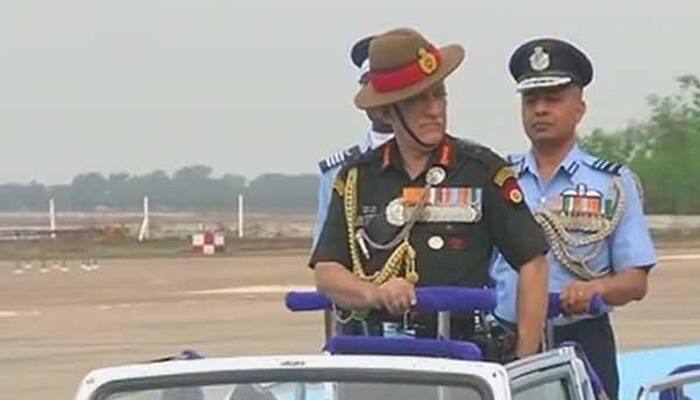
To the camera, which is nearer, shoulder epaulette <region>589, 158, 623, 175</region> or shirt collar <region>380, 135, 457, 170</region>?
shirt collar <region>380, 135, 457, 170</region>

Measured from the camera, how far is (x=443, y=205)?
570 centimetres

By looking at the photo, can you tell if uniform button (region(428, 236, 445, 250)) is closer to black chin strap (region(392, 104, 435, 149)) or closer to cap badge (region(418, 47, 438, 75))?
black chin strap (region(392, 104, 435, 149))

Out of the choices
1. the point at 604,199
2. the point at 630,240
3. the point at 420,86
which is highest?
the point at 420,86

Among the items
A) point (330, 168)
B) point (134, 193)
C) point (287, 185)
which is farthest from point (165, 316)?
point (134, 193)

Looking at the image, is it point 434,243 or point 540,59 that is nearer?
point 434,243

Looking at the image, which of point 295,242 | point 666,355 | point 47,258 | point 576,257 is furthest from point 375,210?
point 295,242

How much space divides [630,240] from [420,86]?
106 centimetres

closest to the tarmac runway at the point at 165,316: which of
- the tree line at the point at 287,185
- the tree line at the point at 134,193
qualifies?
the tree line at the point at 287,185

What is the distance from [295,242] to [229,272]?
1350cm

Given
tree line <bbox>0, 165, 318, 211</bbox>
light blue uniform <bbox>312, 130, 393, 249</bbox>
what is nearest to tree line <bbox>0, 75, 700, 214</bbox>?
tree line <bbox>0, 165, 318, 211</bbox>

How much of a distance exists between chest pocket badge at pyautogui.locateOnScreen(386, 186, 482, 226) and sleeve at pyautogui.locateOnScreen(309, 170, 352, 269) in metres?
0.15

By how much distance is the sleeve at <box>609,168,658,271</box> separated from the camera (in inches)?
251

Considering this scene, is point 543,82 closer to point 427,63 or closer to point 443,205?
point 427,63

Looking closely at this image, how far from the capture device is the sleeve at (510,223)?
5672 millimetres
